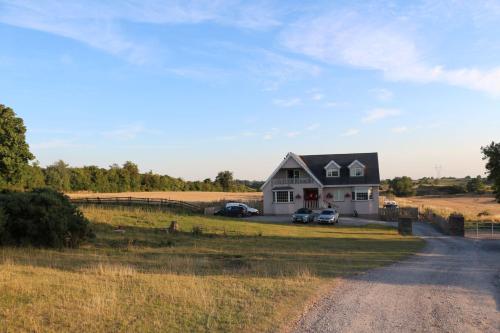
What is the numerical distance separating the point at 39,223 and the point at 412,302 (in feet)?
55.9

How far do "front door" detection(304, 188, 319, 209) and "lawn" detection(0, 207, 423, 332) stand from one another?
2853 centimetres

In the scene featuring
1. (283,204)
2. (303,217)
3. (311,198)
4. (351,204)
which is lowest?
(303,217)

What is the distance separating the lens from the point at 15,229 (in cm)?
2150

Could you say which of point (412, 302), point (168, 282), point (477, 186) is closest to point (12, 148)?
point (168, 282)

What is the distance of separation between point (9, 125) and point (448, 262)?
52.5 m

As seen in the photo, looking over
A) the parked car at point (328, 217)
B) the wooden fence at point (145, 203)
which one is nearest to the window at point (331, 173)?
the parked car at point (328, 217)

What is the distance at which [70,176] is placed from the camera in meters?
102

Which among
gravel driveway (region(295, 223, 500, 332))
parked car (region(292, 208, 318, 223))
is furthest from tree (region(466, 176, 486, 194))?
gravel driveway (region(295, 223, 500, 332))

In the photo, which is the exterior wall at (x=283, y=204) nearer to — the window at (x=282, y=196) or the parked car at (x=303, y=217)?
the window at (x=282, y=196)

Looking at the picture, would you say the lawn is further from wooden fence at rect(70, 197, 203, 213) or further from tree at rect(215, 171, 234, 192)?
tree at rect(215, 171, 234, 192)

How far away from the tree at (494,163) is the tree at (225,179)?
93.2 m

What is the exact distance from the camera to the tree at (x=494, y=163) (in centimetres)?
3347

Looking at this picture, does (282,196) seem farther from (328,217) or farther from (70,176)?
(70,176)

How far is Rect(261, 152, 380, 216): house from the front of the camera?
173 feet
